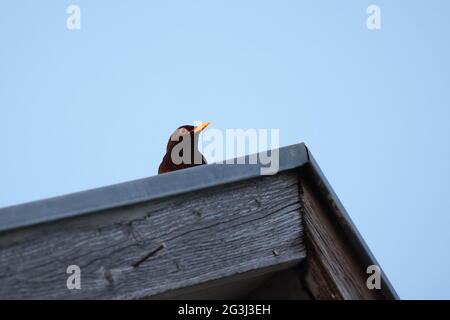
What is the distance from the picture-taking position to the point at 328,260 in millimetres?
1976

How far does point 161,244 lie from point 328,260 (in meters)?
0.41

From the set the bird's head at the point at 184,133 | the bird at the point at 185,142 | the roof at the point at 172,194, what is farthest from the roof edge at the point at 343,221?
the bird's head at the point at 184,133

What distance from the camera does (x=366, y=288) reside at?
205 cm

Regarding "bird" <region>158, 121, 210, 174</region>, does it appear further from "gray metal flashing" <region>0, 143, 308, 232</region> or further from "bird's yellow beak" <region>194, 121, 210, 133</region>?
"gray metal flashing" <region>0, 143, 308, 232</region>

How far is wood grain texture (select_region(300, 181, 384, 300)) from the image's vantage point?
196cm

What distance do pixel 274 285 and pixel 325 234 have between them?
0.17 meters

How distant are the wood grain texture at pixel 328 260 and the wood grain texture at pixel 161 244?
3 cm

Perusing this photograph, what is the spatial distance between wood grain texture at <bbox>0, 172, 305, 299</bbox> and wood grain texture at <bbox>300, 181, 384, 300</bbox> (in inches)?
1.2

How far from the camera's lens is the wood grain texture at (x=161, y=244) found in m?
1.63

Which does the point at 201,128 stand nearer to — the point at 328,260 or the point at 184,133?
the point at 184,133

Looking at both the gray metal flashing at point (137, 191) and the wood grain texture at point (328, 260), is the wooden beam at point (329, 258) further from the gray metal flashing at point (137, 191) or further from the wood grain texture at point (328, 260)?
the gray metal flashing at point (137, 191)

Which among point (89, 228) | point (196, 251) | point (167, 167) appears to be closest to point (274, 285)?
point (196, 251)

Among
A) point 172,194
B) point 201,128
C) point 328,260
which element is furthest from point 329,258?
point 201,128
